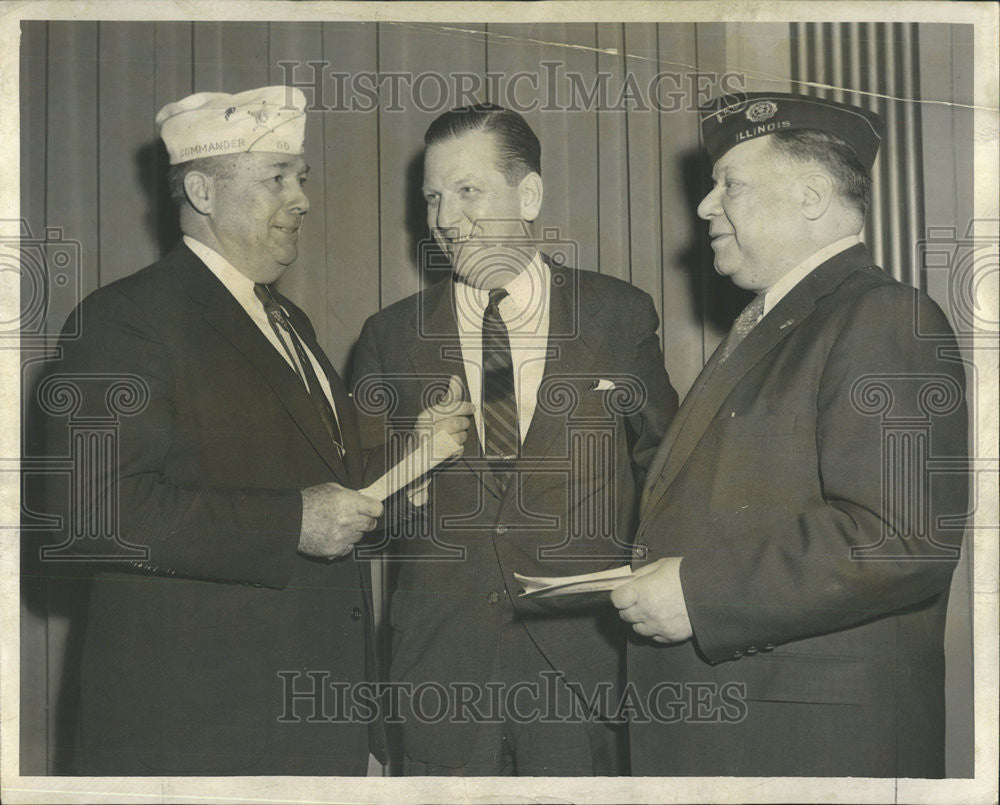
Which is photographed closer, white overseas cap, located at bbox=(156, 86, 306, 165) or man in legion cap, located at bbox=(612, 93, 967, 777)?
man in legion cap, located at bbox=(612, 93, 967, 777)

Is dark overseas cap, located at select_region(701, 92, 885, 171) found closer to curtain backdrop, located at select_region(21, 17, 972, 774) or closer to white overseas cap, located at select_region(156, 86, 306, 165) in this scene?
curtain backdrop, located at select_region(21, 17, 972, 774)

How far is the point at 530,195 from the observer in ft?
12.6

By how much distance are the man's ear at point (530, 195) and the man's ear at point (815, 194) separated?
2.58ft

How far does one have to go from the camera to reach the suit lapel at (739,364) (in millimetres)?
3576

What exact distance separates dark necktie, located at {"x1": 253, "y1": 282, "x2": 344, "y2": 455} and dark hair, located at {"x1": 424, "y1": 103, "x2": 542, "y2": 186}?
27.0 inches

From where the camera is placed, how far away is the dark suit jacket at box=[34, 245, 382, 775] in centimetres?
365

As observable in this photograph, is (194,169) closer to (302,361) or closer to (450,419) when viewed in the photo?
(302,361)

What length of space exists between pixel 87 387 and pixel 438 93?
1406mm

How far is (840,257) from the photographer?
3.62m

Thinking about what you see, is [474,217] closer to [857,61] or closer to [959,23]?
[857,61]

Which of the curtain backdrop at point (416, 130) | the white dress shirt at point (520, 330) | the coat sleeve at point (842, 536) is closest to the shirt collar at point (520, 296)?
the white dress shirt at point (520, 330)

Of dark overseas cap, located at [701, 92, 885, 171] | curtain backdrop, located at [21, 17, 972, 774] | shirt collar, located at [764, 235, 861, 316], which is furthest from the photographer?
curtain backdrop, located at [21, 17, 972, 774]

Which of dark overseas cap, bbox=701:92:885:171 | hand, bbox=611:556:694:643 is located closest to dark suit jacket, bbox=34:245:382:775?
hand, bbox=611:556:694:643

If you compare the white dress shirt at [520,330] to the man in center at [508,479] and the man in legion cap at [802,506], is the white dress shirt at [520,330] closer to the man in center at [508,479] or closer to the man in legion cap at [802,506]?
the man in center at [508,479]
